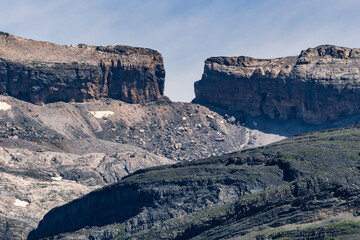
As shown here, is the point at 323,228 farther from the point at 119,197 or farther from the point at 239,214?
the point at 119,197

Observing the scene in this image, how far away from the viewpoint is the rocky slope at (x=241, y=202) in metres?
159

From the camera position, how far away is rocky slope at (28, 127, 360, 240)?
6265 inches

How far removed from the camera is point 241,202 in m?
175

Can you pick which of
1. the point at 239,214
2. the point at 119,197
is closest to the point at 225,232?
the point at 239,214

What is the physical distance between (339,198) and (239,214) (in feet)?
48.1

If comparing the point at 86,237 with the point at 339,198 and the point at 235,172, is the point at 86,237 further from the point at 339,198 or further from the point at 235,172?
the point at 339,198

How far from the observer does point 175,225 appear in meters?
178

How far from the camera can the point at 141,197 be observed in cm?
19100

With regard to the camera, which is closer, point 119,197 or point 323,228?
point 323,228

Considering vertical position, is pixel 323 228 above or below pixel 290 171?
below

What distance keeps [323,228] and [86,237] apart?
44129 mm

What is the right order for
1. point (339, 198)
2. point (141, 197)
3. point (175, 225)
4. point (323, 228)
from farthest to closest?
point (141, 197)
point (175, 225)
point (339, 198)
point (323, 228)

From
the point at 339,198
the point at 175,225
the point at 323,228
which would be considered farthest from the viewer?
the point at 175,225

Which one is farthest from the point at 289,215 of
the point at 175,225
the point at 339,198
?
the point at 175,225
